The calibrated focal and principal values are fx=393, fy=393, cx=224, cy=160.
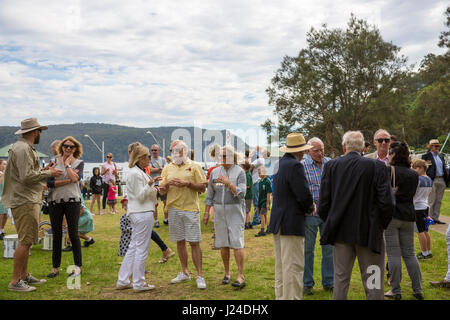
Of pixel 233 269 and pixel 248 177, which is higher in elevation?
pixel 248 177

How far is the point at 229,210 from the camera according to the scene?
18.4 feet

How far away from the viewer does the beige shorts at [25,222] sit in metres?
5.32

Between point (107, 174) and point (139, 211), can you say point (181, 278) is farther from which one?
point (107, 174)

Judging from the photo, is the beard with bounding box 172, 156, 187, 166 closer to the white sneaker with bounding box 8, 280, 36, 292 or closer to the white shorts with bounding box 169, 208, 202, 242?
the white shorts with bounding box 169, 208, 202, 242

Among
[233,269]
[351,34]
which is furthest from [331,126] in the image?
[233,269]

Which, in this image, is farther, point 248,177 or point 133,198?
point 248,177

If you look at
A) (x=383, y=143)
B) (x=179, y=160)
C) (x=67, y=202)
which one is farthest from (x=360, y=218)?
(x=67, y=202)

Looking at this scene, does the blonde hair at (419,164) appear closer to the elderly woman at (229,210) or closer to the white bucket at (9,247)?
the elderly woman at (229,210)

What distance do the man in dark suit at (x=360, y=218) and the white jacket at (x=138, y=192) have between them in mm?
2461

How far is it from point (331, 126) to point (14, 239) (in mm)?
37872

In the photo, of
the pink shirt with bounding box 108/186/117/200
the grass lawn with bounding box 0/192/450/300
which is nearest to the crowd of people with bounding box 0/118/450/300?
the grass lawn with bounding box 0/192/450/300
